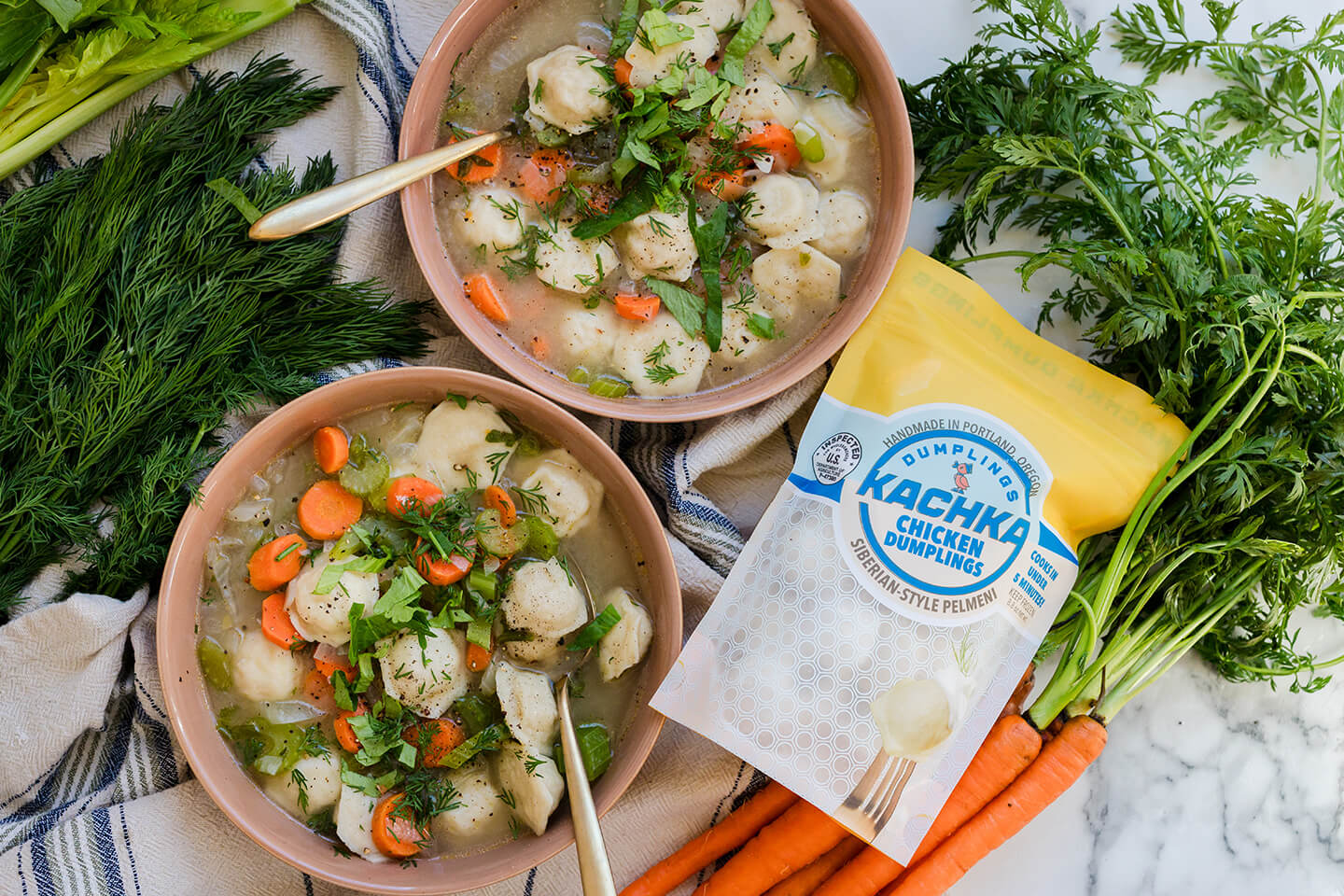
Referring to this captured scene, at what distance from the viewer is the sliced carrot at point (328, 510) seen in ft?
7.25

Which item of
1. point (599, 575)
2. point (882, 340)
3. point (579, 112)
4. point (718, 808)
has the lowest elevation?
point (718, 808)

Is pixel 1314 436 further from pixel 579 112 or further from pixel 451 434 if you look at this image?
pixel 451 434

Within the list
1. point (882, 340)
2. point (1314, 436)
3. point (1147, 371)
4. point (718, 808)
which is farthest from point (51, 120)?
point (1314, 436)

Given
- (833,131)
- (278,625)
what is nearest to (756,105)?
(833,131)

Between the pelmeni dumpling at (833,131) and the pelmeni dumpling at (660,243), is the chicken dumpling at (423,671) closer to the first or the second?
the pelmeni dumpling at (660,243)

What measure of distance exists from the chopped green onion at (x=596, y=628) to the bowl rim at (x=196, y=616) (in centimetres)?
11

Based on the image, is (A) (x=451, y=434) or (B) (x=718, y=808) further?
(B) (x=718, y=808)

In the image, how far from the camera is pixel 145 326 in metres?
2.22

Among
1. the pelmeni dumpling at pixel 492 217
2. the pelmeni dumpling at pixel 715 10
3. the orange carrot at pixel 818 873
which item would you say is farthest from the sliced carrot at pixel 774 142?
the orange carrot at pixel 818 873

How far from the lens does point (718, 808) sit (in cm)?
250

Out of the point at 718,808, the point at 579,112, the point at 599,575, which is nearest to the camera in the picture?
the point at 579,112

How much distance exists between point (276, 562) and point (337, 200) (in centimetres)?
78

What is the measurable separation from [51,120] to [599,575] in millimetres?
Answer: 1632

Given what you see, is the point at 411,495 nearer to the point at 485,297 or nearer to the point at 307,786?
the point at 485,297
